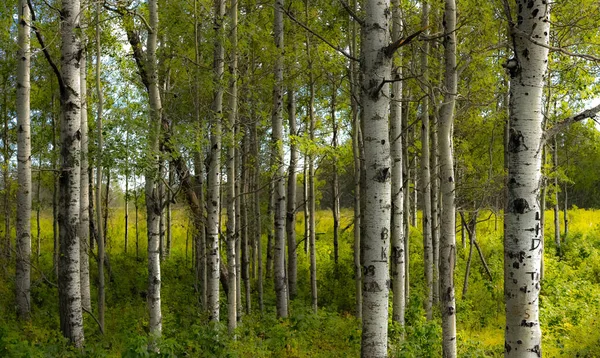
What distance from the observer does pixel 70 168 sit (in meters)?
7.17

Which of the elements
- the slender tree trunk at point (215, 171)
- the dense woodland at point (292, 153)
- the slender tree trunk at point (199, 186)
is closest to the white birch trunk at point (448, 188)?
the dense woodland at point (292, 153)

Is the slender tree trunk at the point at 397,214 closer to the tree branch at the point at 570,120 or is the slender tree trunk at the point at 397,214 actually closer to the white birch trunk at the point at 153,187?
the white birch trunk at the point at 153,187

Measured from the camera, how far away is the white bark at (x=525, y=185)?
385 cm

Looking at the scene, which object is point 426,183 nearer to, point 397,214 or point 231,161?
point 397,214

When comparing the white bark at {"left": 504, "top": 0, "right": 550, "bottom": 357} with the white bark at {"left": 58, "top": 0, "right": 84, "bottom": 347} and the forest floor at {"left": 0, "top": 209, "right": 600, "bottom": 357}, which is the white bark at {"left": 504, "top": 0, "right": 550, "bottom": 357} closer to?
the forest floor at {"left": 0, "top": 209, "right": 600, "bottom": 357}

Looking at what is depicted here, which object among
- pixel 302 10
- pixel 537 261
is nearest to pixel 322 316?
pixel 302 10

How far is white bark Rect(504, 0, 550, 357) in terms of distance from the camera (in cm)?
385

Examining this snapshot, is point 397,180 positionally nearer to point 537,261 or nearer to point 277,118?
point 277,118

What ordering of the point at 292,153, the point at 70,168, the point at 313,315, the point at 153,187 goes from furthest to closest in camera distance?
the point at 313,315
the point at 292,153
the point at 153,187
the point at 70,168

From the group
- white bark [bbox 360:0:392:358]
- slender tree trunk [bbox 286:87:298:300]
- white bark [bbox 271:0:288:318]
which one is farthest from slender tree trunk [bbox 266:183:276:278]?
white bark [bbox 360:0:392:358]

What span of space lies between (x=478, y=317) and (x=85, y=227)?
10.1 metres

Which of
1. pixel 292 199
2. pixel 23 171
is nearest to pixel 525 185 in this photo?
pixel 292 199

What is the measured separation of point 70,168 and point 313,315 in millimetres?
6315

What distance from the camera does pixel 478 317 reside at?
530 inches
